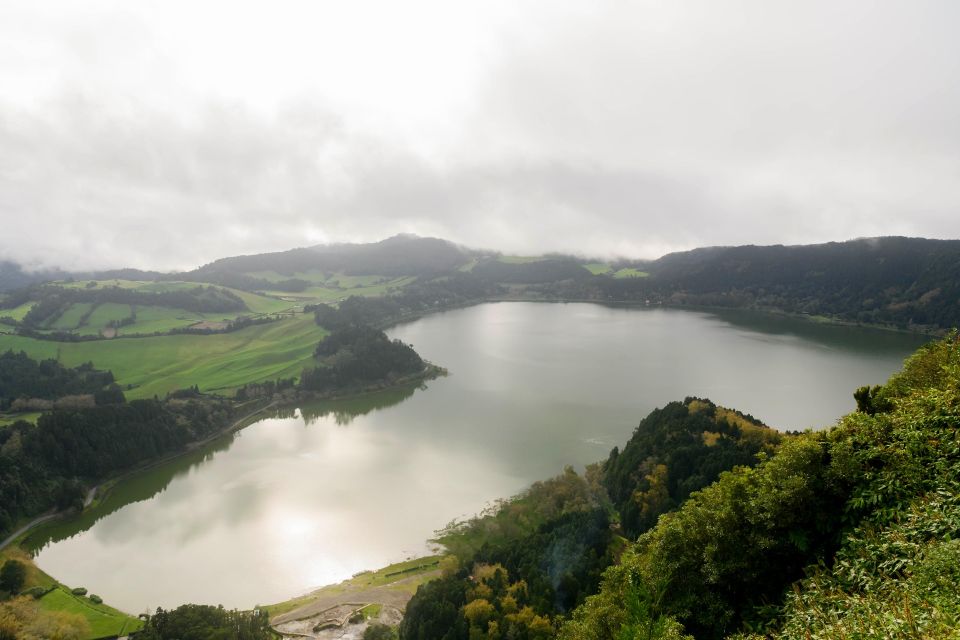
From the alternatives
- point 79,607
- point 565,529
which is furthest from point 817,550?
point 79,607

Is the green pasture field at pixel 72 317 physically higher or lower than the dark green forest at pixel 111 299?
lower

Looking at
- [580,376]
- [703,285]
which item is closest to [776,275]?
[703,285]

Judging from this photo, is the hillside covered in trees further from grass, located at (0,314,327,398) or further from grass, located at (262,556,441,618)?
grass, located at (0,314,327,398)

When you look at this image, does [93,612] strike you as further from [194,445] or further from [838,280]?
[838,280]

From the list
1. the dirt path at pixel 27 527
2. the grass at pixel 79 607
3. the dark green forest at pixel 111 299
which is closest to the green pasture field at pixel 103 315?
the dark green forest at pixel 111 299

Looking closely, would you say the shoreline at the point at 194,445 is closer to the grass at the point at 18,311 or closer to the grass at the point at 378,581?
the grass at the point at 378,581

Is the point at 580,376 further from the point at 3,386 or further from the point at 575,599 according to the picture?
the point at 3,386

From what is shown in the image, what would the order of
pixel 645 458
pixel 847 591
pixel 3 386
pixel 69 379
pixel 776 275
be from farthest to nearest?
1. pixel 776 275
2. pixel 69 379
3. pixel 3 386
4. pixel 645 458
5. pixel 847 591

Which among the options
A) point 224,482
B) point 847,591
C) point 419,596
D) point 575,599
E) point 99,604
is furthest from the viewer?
point 224,482
